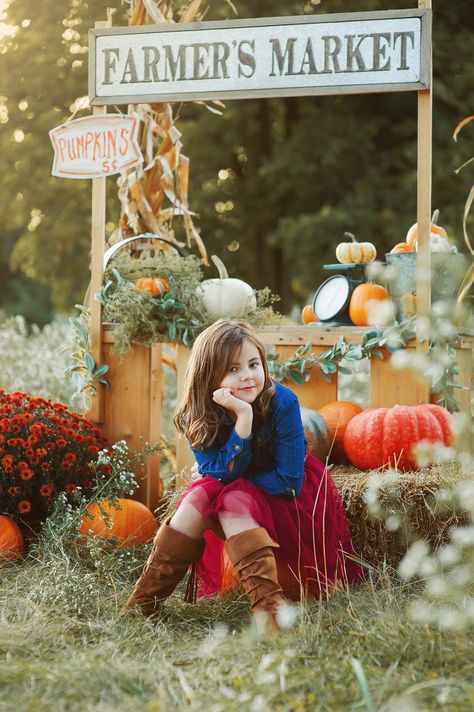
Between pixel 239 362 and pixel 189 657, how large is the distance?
988 millimetres

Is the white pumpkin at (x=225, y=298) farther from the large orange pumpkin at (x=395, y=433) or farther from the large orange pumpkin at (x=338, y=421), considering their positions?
the large orange pumpkin at (x=395, y=433)

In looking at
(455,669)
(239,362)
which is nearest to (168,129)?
(239,362)

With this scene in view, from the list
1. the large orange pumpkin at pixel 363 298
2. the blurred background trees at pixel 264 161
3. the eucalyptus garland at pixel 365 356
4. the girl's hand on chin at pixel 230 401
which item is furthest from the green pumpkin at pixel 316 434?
the blurred background trees at pixel 264 161

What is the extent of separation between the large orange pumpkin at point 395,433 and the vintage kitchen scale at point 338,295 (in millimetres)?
621

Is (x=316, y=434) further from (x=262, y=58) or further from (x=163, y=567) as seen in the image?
(x=262, y=58)

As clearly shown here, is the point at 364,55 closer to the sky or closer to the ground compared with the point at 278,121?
closer to the ground

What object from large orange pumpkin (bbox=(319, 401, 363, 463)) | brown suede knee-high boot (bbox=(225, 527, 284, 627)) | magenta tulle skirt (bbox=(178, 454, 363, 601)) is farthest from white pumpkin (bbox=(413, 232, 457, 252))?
brown suede knee-high boot (bbox=(225, 527, 284, 627))

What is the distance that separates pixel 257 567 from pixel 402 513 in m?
0.82

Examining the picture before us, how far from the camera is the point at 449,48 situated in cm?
1026

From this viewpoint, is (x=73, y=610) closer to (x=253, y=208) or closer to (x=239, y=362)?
(x=239, y=362)

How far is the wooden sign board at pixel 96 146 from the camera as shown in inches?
175

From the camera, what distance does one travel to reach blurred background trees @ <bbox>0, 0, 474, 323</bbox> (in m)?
10.3

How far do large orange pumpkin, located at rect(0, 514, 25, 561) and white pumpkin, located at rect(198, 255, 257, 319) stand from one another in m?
1.37

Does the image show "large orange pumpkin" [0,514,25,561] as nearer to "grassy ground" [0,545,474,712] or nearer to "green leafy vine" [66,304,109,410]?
"grassy ground" [0,545,474,712]
